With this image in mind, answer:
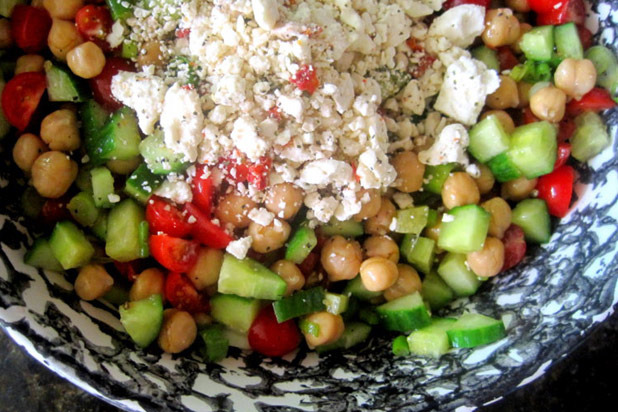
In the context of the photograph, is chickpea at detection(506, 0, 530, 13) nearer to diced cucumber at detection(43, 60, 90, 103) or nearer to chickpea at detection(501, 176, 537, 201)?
chickpea at detection(501, 176, 537, 201)

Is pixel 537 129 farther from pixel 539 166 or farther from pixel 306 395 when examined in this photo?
pixel 306 395

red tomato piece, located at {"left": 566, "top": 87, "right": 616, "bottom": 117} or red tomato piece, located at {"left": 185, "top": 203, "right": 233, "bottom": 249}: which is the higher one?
red tomato piece, located at {"left": 566, "top": 87, "right": 616, "bottom": 117}

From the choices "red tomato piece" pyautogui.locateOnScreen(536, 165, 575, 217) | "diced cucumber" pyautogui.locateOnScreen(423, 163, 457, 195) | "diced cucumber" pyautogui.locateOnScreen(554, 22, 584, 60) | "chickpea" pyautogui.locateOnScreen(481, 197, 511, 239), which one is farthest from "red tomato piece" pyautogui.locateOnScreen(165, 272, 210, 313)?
"diced cucumber" pyautogui.locateOnScreen(554, 22, 584, 60)

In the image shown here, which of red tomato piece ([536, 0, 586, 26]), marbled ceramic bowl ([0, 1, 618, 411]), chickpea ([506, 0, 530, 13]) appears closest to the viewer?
marbled ceramic bowl ([0, 1, 618, 411])

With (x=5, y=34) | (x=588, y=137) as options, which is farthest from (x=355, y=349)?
(x=5, y=34)

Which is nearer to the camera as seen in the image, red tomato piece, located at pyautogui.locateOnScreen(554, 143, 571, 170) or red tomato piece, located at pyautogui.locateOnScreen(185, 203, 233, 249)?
red tomato piece, located at pyautogui.locateOnScreen(185, 203, 233, 249)

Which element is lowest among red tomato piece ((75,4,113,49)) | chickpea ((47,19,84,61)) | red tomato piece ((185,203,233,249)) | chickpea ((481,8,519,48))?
red tomato piece ((185,203,233,249))

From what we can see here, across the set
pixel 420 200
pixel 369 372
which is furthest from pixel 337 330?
pixel 420 200
